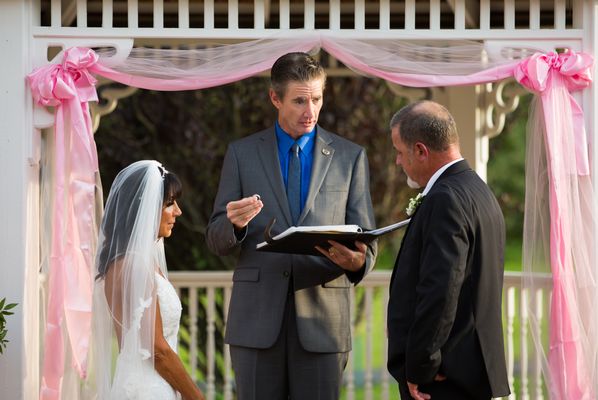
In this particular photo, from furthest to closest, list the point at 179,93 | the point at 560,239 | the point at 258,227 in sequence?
the point at 179,93
the point at 560,239
the point at 258,227

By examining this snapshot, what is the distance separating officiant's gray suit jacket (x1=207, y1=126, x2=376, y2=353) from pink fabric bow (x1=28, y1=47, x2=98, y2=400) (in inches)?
35.4

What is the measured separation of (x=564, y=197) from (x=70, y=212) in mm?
2639

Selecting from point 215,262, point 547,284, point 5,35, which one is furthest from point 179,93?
point 547,284

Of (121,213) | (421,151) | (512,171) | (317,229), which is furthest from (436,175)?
(512,171)

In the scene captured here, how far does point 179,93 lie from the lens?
1109cm

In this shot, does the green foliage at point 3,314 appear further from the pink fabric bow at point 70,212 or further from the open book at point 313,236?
the open book at point 313,236

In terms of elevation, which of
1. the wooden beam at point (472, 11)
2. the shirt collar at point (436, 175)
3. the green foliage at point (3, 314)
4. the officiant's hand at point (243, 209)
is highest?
the wooden beam at point (472, 11)

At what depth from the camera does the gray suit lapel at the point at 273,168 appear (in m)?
5.49

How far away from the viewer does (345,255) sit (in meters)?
5.24

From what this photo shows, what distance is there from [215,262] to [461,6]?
5819 millimetres

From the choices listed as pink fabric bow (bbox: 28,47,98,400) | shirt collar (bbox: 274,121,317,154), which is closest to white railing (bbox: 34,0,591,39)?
pink fabric bow (bbox: 28,47,98,400)

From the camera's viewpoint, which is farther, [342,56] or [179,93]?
[179,93]

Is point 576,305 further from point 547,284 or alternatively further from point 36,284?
point 36,284

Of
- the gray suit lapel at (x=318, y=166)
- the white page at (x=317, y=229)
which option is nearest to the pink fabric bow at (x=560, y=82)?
the gray suit lapel at (x=318, y=166)
